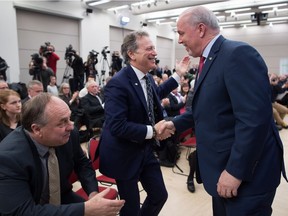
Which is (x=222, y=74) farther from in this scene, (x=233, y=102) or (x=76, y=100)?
(x=76, y=100)

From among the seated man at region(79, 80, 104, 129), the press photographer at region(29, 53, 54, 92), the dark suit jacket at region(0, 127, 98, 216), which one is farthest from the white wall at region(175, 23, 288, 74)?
the dark suit jacket at region(0, 127, 98, 216)

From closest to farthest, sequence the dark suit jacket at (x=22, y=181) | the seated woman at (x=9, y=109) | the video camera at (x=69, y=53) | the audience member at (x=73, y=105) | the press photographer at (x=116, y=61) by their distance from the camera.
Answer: the dark suit jacket at (x=22, y=181) → the seated woman at (x=9, y=109) → the audience member at (x=73, y=105) → the video camera at (x=69, y=53) → the press photographer at (x=116, y=61)

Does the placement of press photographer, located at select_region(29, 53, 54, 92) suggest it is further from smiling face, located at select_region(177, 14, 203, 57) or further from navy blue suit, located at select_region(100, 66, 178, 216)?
smiling face, located at select_region(177, 14, 203, 57)

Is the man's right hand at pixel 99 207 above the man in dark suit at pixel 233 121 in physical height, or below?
below

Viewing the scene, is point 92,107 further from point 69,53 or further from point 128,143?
point 69,53

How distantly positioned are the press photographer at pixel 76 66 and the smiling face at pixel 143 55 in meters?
6.33

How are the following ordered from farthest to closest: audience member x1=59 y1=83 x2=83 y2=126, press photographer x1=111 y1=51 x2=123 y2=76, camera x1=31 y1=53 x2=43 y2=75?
press photographer x1=111 y1=51 x2=123 y2=76
camera x1=31 y1=53 x2=43 y2=75
audience member x1=59 y1=83 x2=83 y2=126

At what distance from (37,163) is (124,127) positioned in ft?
Answer: 1.81

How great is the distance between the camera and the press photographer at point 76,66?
768 centimetres

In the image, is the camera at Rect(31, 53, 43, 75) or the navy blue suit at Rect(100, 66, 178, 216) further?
the camera at Rect(31, 53, 43, 75)

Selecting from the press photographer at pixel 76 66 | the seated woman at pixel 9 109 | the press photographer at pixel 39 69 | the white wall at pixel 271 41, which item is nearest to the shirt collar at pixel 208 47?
the seated woman at pixel 9 109

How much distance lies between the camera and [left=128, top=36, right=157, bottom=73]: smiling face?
5.57 ft

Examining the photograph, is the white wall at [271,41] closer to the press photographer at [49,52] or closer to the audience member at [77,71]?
the audience member at [77,71]

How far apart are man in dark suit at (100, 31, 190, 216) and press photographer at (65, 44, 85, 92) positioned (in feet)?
20.6
